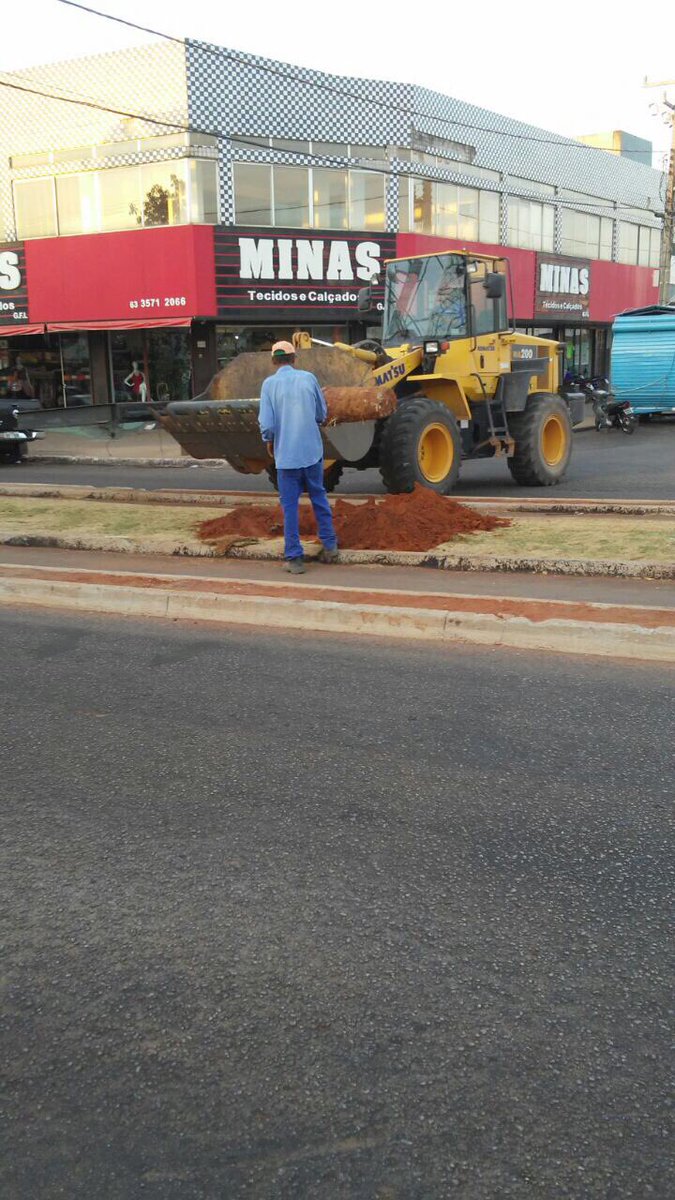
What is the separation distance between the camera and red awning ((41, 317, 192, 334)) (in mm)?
25766

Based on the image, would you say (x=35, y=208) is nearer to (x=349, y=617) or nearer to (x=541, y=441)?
(x=541, y=441)

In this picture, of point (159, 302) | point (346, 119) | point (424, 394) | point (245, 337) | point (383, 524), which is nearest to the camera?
point (383, 524)

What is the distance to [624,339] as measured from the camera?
26406 mm

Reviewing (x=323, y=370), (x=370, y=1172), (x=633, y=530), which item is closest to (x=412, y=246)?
(x=323, y=370)

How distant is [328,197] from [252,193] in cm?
230

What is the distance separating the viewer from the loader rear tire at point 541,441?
45.2ft

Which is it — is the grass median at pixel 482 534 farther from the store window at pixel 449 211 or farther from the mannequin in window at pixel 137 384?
the store window at pixel 449 211

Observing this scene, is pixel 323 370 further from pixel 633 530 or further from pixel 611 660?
pixel 611 660

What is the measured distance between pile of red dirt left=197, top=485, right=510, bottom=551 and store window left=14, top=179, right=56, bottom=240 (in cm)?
2024

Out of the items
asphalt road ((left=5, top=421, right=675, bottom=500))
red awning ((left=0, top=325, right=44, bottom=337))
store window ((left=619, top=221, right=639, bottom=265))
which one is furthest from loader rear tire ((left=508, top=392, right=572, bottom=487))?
store window ((left=619, top=221, right=639, bottom=265))

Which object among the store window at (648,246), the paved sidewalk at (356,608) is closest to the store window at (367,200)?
the store window at (648,246)

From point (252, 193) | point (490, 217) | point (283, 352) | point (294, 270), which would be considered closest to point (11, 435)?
point (294, 270)

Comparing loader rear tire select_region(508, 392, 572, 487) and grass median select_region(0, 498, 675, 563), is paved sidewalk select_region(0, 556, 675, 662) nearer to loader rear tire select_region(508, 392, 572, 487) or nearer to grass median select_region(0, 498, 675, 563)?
grass median select_region(0, 498, 675, 563)

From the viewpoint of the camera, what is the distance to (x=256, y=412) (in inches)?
417
